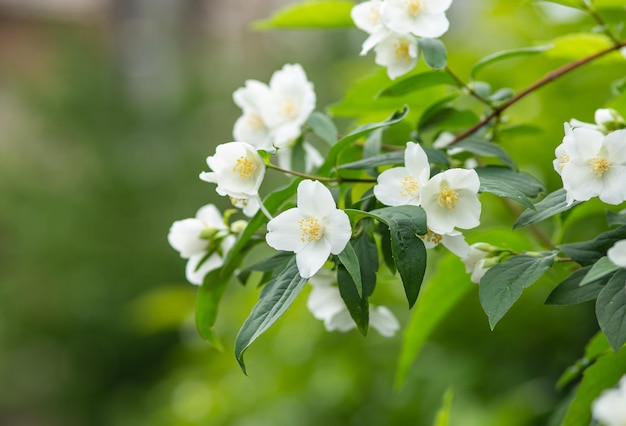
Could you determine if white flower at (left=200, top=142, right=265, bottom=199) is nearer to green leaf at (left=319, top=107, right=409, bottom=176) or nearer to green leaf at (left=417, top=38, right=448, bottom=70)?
green leaf at (left=319, top=107, right=409, bottom=176)

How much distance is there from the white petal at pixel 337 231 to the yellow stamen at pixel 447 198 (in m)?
0.09

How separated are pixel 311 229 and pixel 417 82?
0.30 metres

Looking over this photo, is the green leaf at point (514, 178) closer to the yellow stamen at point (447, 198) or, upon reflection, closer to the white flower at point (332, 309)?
the yellow stamen at point (447, 198)

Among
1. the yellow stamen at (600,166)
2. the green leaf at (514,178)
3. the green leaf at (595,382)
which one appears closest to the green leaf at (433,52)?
the green leaf at (514,178)

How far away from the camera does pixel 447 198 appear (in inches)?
26.0

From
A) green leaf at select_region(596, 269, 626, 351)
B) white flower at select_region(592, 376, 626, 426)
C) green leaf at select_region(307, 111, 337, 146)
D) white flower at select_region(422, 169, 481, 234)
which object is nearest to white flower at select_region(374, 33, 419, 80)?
green leaf at select_region(307, 111, 337, 146)

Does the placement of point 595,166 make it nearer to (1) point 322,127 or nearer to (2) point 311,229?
(2) point 311,229

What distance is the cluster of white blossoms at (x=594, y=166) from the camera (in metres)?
0.62

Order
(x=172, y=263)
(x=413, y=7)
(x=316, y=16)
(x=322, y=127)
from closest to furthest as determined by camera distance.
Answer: (x=413, y=7) → (x=322, y=127) → (x=316, y=16) → (x=172, y=263)

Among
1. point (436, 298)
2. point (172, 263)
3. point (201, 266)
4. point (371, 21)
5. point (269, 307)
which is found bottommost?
point (172, 263)

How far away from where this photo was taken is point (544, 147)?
1560 millimetres

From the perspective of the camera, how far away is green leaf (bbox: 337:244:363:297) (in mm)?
604

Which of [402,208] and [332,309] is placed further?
[332,309]

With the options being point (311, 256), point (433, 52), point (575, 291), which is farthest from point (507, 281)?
point (433, 52)
